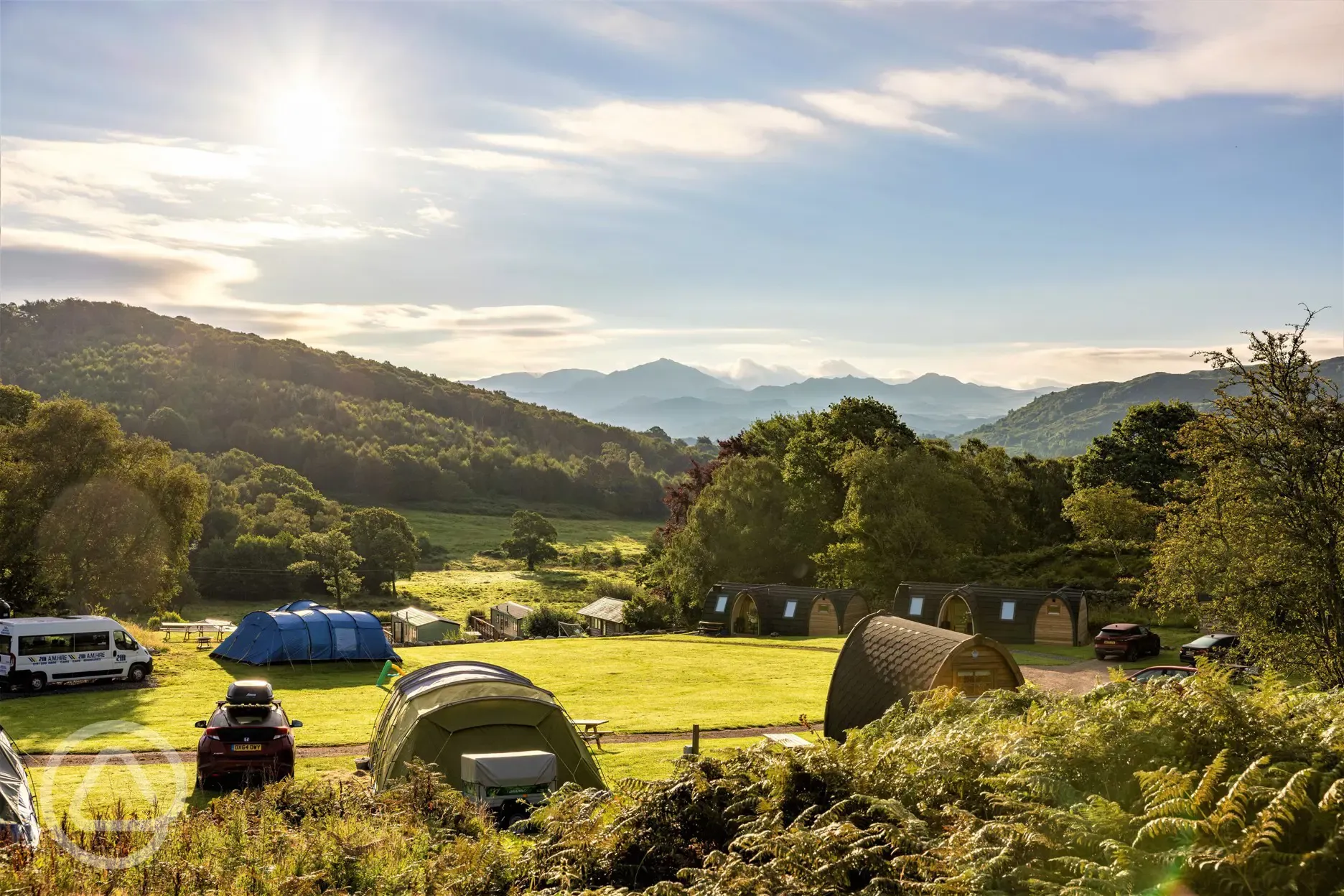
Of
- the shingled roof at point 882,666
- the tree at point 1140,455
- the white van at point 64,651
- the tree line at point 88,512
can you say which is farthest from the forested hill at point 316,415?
the shingled roof at point 882,666

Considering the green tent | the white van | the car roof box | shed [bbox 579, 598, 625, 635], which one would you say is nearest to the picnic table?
the green tent

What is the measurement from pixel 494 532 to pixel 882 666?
99650 mm

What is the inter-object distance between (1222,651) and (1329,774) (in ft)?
86.2

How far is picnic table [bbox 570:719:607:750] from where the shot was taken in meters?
20.5

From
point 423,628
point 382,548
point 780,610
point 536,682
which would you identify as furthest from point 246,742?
point 382,548

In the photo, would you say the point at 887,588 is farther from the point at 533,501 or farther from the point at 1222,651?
the point at 533,501

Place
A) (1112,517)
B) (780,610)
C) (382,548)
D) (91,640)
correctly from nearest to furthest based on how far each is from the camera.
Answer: (91,640)
(780,610)
(1112,517)
(382,548)

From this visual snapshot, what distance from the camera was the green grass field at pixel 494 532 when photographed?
10756cm

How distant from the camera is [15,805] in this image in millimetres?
11398

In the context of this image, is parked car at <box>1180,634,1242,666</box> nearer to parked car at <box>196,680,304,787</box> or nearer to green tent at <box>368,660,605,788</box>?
green tent at <box>368,660,605,788</box>

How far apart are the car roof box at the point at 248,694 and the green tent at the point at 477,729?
103 inches

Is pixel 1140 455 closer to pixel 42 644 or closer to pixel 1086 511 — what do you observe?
pixel 1086 511

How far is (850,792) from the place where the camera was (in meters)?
8.27

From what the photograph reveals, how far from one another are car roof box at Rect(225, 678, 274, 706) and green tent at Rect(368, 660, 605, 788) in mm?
2617
